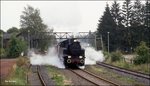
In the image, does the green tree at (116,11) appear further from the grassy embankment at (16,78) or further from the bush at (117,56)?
the grassy embankment at (16,78)

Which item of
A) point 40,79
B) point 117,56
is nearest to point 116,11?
point 117,56

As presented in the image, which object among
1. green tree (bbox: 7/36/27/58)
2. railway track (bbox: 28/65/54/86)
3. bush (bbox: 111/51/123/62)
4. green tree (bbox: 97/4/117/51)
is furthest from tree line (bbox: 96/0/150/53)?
railway track (bbox: 28/65/54/86)

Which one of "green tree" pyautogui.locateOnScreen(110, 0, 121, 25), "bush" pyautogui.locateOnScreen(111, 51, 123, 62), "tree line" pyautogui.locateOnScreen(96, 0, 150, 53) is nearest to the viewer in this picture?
"bush" pyautogui.locateOnScreen(111, 51, 123, 62)

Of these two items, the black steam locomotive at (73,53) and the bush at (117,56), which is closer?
the black steam locomotive at (73,53)

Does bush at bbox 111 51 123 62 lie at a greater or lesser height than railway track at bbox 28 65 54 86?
greater

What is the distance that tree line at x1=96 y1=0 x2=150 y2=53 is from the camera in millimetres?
83312

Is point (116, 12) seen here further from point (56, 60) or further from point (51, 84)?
point (51, 84)

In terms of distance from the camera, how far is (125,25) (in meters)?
87.8

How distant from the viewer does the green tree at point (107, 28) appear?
8450 centimetres

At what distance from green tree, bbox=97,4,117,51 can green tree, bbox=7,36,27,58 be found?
72.1ft

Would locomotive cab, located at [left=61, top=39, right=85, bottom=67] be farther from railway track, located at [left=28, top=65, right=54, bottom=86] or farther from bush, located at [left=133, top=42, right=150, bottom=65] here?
railway track, located at [left=28, top=65, right=54, bottom=86]

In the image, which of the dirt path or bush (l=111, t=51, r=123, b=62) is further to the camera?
bush (l=111, t=51, r=123, b=62)

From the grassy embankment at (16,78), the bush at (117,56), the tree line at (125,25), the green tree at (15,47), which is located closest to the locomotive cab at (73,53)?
the grassy embankment at (16,78)

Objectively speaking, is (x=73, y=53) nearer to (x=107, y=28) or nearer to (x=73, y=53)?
(x=73, y=53)
